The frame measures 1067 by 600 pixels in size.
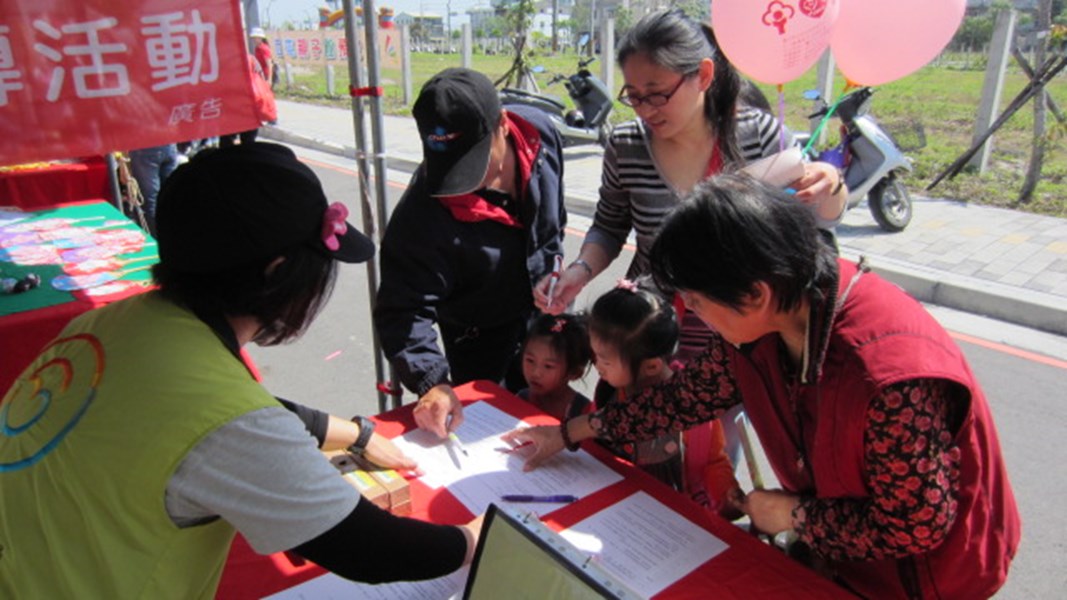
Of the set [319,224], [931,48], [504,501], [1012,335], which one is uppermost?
[931,48]

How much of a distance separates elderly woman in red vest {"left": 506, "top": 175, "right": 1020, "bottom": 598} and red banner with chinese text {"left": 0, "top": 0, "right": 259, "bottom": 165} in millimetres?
1500

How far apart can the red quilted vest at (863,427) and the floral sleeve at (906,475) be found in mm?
20

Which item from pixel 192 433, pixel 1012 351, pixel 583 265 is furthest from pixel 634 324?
pixel 1012 351

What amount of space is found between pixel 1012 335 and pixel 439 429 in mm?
3553

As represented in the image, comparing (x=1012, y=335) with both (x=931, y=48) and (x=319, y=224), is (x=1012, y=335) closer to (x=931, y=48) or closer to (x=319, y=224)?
(x=931, y=48)

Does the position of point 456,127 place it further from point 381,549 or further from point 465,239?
point 381,549

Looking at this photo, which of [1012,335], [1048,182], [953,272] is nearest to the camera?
[1012,335]

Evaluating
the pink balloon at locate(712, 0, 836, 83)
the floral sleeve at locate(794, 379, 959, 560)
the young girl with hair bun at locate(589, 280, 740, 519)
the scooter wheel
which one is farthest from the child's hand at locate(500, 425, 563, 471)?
the scooter wheel

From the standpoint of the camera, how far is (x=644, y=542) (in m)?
1.29

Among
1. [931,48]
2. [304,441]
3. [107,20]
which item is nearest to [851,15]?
[931,48]

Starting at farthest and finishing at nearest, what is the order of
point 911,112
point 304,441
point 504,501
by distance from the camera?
point 911,112 < point 504,501 < point 304,441

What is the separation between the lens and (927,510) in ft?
3.29

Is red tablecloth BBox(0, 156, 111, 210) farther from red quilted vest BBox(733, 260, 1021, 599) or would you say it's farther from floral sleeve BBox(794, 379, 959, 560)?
floral sleeve BBox(794, 379, 959, 560)

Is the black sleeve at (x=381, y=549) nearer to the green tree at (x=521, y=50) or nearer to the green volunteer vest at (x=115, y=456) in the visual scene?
the green volunteer vest at (x=115, y=456)
